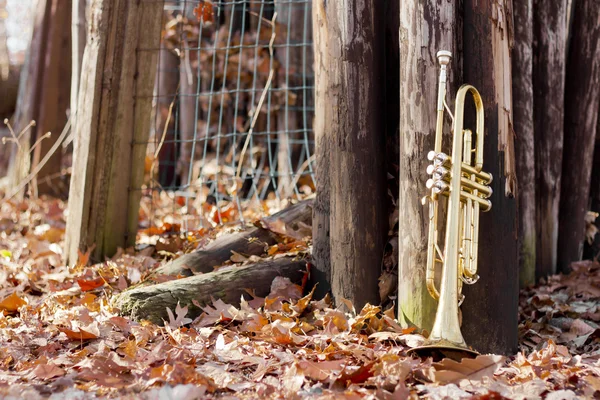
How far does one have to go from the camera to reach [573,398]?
2.20 metres

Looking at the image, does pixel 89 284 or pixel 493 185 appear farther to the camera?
pixel 89 284

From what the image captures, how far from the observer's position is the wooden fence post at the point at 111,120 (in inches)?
158

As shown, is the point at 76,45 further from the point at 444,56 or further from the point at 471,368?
the point at 471,368

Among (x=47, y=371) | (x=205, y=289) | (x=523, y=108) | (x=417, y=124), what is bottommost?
(x=47, y=371)

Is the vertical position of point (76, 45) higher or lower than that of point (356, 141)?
higher

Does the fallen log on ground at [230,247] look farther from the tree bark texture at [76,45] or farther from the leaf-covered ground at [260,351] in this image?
the tree bark texture at [76,45]

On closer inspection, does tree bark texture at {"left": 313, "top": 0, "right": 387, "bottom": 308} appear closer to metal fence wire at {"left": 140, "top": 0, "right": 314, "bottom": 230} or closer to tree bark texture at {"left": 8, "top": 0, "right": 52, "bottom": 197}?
metal fence wire at {"left": 140, "top": 0, "right": 314, "bottom": 230}

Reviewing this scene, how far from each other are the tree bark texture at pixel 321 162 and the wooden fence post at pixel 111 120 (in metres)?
1.42

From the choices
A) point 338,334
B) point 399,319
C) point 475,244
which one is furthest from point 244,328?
point 475,244

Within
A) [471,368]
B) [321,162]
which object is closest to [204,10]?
[321,162]

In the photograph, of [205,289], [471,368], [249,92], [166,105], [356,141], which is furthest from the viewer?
[166,105]

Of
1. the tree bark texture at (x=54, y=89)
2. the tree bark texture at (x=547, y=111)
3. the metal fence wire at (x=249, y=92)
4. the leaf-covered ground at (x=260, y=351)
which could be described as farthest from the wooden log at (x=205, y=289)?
the tree bark texture at (x=54, y=89)

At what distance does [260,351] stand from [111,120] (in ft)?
6.64

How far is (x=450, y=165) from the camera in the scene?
8.61ft
